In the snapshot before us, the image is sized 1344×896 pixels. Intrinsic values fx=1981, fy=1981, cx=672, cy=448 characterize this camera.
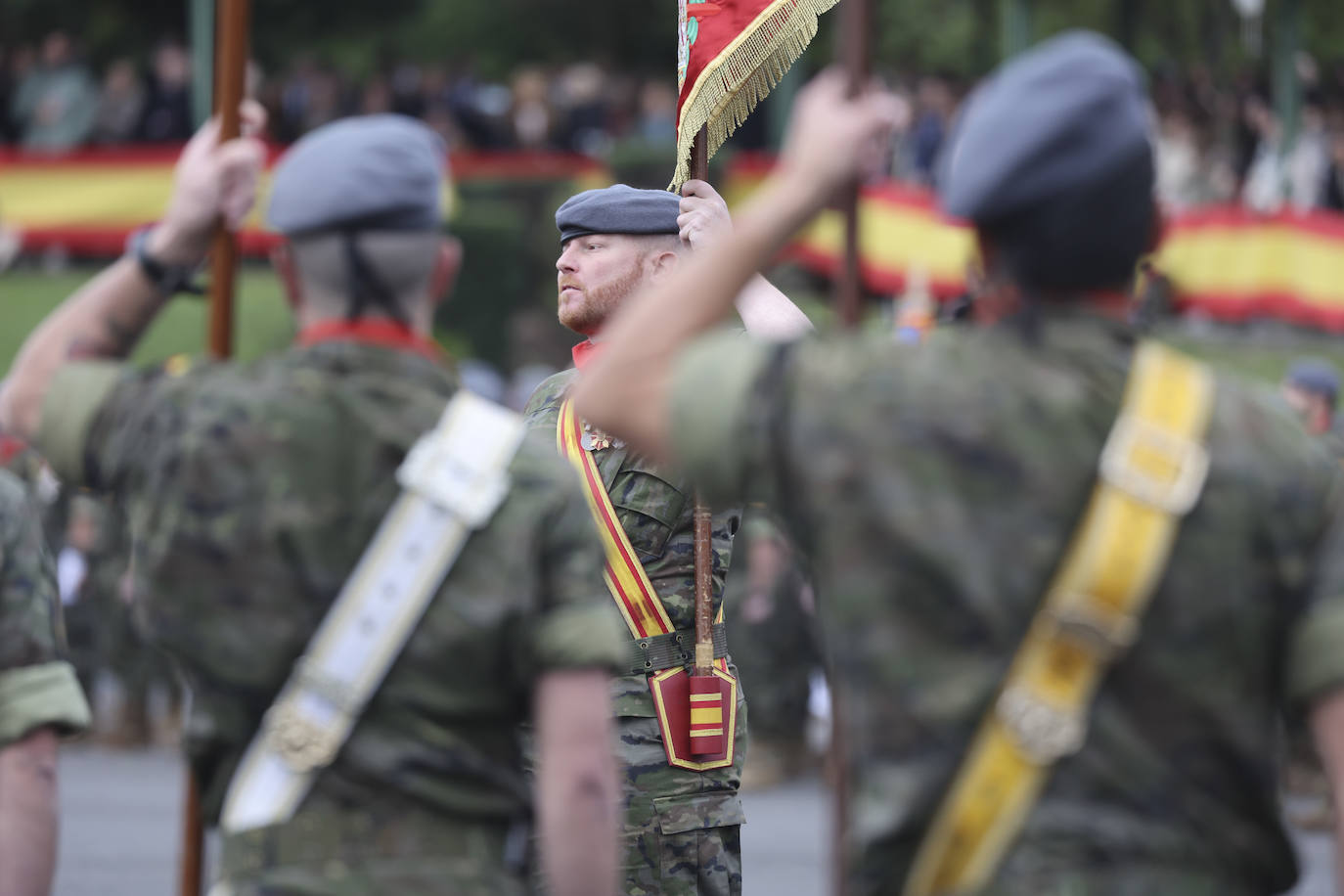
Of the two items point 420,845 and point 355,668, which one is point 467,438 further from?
point 420,845

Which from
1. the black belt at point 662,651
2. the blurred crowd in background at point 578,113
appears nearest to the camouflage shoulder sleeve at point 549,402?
the black belt at point 662,651

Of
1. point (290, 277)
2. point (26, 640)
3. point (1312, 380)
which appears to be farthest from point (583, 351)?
point (1312, 380)

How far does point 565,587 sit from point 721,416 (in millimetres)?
469

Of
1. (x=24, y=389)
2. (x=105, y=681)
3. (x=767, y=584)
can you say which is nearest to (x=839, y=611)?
(x=24, y=389)

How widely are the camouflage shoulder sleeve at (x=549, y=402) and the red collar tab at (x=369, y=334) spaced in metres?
1.93

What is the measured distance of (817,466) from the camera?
2.44 metres

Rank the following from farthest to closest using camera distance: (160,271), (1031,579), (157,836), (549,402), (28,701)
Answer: (157,836), (549,402), (28,701), (160,271), (1031,579)

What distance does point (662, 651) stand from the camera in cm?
461

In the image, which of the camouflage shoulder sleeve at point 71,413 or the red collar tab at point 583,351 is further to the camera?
the red collar tab at point 583,351

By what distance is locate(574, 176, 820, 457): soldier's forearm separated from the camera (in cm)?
252

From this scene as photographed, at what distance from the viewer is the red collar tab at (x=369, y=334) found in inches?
112

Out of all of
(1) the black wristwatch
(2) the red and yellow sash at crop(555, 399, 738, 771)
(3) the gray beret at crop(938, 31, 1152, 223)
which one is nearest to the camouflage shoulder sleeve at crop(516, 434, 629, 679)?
(1) the black wristwatch

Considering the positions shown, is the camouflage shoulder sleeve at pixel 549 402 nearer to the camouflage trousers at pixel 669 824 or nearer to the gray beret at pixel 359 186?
the camouflage trousers at pixel 669 824

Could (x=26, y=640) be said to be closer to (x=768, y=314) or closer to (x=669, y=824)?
(x=669, y=824)
